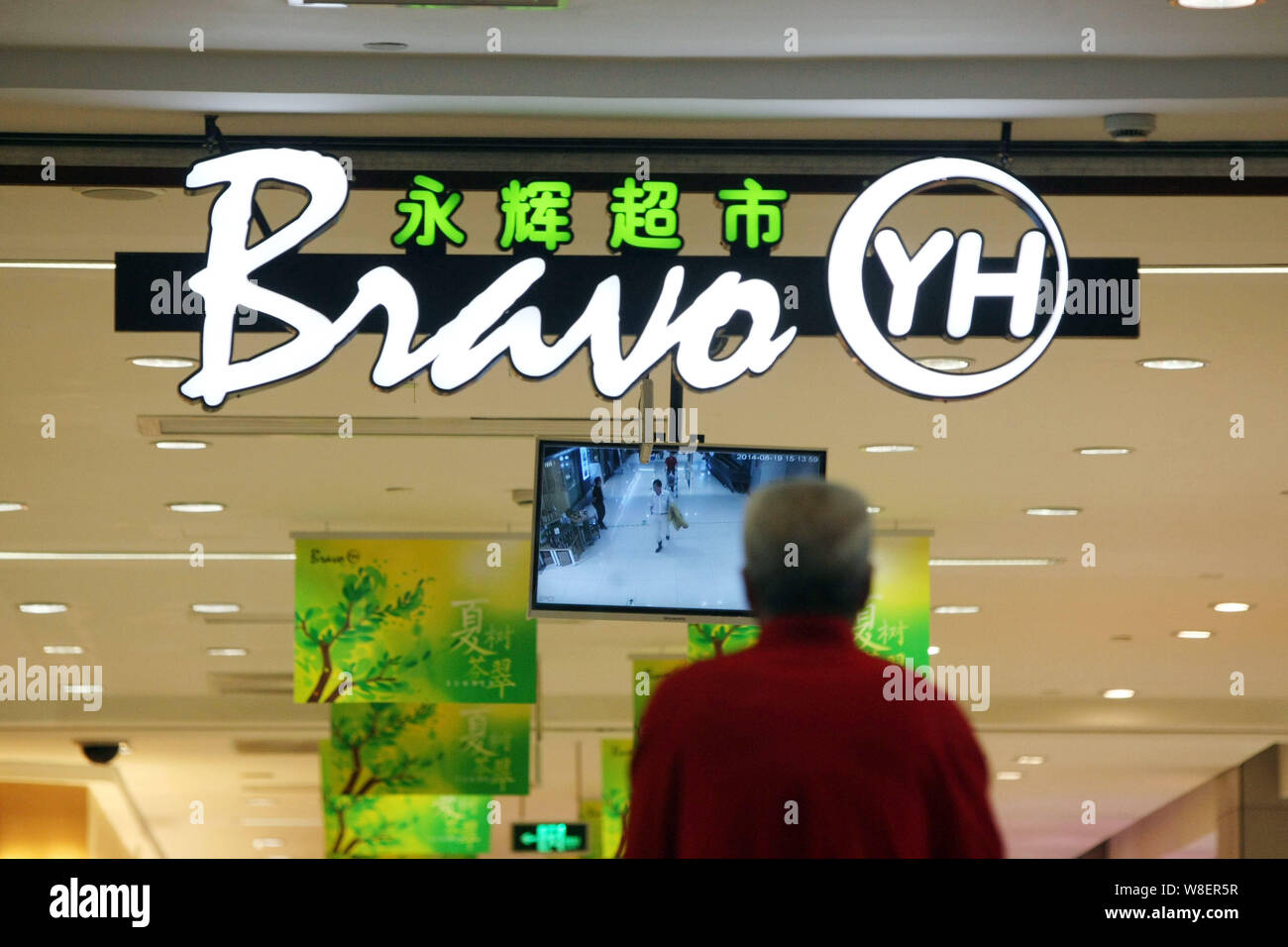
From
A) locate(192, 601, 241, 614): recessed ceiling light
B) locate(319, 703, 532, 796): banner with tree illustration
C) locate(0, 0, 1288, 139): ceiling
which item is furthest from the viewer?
locate(192, 601, 241, 614): recessed ceiling light

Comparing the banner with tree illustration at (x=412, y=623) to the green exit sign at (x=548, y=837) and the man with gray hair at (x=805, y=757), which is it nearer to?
the man with gray hair at (x=805, y=757)

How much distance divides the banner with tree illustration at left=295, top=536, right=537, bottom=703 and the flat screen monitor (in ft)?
11.4

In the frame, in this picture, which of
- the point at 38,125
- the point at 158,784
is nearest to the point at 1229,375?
the point at 38,125

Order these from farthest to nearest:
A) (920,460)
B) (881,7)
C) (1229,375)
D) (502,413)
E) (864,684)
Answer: (920,460)
(502,413)
(1229,375)
(881,7)
(864,684)

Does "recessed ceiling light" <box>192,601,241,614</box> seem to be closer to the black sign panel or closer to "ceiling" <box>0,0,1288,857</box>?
"ceiling" <box>0,0,1288,857</box>

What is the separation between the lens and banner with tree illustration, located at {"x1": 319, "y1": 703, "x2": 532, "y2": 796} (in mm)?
10602

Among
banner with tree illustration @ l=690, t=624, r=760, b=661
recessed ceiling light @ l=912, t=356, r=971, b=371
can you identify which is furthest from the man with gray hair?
banner with tree illustration @ l=690, t=624, r=760, b=661

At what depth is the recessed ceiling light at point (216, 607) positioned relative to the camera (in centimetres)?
1136

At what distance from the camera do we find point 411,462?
28.8 ft

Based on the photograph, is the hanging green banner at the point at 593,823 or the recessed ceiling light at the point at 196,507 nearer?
the recessed ceiling light at the point at 196,507

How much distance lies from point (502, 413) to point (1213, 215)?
10.7ft

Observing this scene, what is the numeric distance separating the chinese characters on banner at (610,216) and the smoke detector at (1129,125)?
0.89m

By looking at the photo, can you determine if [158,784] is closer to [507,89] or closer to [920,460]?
[920,460]

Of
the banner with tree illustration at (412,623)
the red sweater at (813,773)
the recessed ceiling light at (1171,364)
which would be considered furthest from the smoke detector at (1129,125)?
the banner with tree illustration at (412,623)
